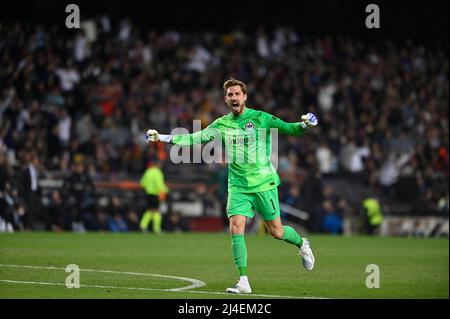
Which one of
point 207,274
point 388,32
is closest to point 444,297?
point 207,274

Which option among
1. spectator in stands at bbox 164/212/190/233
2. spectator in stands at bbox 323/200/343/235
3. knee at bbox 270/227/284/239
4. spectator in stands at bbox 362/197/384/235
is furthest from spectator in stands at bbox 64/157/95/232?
knee at bbox 270/227/284/239

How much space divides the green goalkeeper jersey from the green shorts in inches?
2.9

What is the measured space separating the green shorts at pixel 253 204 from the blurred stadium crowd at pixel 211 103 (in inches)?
546

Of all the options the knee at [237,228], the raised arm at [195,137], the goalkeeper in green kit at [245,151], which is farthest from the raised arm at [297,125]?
the knee at [237,228]

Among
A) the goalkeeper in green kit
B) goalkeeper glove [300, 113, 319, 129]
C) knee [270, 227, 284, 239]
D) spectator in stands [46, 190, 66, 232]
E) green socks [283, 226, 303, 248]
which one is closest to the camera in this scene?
goalkeeper glove [300, 113, 319, 129]

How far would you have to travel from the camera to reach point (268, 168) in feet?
40.5

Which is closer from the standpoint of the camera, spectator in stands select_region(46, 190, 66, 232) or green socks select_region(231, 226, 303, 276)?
green socks select_region(231, 226, 303, 276)

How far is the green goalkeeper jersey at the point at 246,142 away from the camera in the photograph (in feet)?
39.9

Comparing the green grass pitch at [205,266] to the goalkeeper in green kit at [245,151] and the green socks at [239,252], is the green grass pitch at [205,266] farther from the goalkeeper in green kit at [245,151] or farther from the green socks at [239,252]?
the goalkeeper in green kit at [245,151]

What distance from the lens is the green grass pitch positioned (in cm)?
1168

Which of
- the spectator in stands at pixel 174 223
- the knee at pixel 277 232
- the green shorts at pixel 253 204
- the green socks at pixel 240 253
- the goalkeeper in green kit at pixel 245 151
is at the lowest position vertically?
the spectator in stands at pixel 174 223

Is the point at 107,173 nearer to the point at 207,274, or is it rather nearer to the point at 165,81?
the point at 165,81

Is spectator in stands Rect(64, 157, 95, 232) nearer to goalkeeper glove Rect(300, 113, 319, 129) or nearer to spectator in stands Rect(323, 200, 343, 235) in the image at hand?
spectator in stands Rect(323, 200, 343, 235)
